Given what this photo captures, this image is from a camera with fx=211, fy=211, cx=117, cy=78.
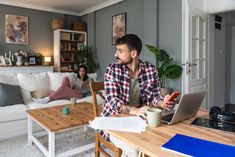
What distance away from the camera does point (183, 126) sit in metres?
1.12

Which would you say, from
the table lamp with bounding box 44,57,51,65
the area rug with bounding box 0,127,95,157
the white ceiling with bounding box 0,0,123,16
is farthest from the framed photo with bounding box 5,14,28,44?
the area rug with bounding box 0,127,95,157

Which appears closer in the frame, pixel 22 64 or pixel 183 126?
pixel 183 126

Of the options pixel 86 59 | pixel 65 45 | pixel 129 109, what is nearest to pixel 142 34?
pixel 86 59

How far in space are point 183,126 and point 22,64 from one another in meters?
4.89

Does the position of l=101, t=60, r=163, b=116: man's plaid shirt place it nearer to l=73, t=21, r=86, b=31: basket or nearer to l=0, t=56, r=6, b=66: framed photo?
l=0, t=56, r=6, b=66: framed photo

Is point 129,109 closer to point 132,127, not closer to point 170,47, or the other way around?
point 132,127

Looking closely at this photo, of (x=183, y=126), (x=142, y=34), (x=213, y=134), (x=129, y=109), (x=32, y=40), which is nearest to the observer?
(x=213, y=134)

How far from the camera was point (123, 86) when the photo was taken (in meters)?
1.52

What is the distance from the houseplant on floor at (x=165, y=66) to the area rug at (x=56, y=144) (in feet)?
4.59

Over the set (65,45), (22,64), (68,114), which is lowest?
(68,114)

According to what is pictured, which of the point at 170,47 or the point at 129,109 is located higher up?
the point at 170,47

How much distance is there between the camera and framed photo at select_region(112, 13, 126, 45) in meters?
4.86

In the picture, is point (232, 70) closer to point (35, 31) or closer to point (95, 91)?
point (95, 91)

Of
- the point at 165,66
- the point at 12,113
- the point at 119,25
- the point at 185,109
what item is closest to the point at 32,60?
the point at 119,25
